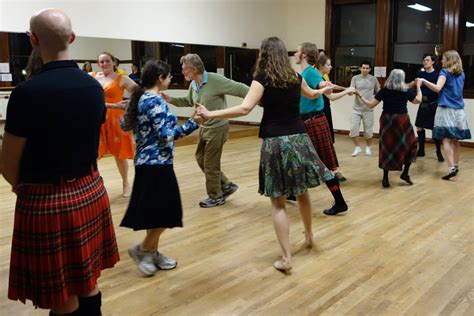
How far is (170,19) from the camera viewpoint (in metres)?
7.80

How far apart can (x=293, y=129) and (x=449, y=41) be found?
21.1ft

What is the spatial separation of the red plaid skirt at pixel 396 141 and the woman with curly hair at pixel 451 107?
2.47 ft

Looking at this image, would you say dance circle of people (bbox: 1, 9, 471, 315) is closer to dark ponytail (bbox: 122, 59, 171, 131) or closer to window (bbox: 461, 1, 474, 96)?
dark ponytail (bbox: 122, 59, 171, 131)

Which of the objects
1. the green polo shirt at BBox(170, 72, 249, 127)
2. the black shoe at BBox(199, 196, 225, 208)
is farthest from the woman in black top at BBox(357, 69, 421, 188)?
the black shoe at BBox(199, 196, 225, 208)

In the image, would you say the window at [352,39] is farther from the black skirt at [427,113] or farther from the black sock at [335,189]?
the black sock at [335,189]

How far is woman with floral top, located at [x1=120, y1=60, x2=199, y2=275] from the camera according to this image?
2.60 metres

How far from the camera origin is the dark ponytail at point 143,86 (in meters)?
2.64

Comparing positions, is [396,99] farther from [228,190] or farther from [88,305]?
[88,305]

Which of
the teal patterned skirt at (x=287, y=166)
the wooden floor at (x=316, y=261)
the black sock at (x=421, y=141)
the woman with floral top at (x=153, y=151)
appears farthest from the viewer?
the black sock at (x=421, y=141)

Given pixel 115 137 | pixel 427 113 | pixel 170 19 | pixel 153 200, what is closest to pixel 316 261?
pixel 153 200

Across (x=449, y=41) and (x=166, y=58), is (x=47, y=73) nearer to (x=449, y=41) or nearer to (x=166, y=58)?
(x=166, y=58)

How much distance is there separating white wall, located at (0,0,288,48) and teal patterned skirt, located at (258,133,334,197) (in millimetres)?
4527

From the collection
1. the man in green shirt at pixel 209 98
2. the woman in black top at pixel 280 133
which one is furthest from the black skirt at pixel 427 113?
the woman in black top at pixel 280 133

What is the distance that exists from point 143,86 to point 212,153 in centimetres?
161
